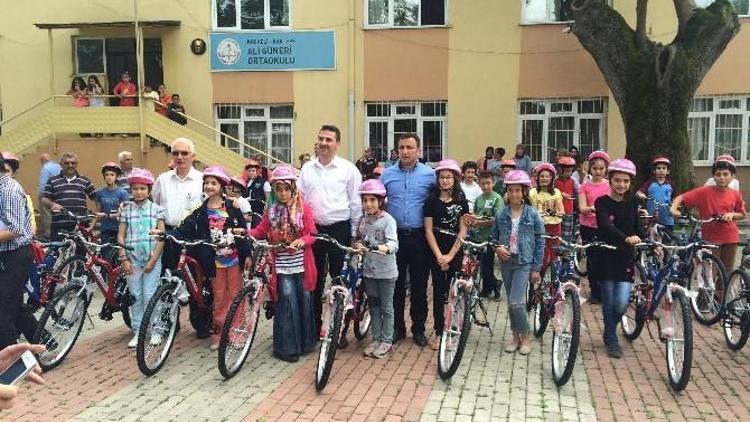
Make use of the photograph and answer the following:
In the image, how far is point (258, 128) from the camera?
55.6 ft

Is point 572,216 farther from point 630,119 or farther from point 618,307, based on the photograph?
point 630,119

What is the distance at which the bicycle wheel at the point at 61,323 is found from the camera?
5.61 meters

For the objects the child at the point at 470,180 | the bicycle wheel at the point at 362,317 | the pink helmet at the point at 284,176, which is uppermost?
the pink helmet at the point at 284,176

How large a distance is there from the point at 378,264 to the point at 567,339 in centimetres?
176

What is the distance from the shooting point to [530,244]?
584cm

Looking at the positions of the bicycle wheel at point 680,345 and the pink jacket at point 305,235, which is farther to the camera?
the pink jacket at point 305,235

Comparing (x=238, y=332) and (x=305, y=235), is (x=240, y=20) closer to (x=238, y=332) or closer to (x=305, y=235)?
(x=305, y=235)

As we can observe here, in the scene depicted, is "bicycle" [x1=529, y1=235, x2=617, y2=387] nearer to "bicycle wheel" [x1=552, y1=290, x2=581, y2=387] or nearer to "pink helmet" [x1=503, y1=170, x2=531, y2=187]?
"bicycle wheel" [x1=552, y1=290, x2=581, y2=387]

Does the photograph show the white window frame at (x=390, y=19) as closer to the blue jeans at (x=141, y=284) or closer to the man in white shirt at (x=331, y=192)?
the man in white shirt at (x=331, y=192)

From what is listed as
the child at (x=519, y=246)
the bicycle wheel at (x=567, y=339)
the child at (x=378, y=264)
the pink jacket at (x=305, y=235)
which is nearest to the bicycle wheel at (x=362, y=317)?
the child at (x=378, y=264)

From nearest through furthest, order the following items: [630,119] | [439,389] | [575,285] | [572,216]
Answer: [439,389], [575,285], [572,216], [630,119]

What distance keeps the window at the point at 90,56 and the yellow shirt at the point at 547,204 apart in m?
13.8

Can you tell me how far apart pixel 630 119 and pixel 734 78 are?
240 inches

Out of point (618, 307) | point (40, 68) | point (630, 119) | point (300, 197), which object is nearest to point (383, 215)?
point (300, 197)
